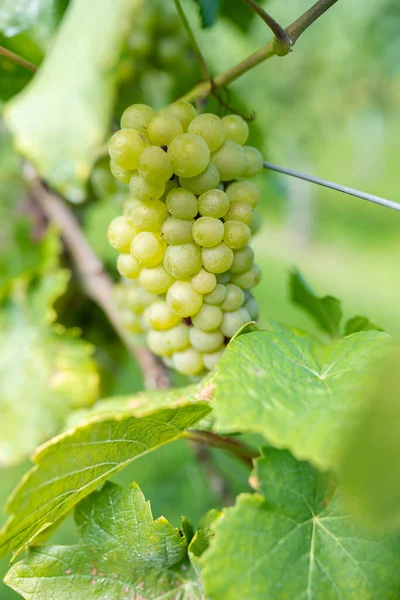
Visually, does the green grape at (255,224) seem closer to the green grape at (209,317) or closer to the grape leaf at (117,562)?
the green grape at (209,317)

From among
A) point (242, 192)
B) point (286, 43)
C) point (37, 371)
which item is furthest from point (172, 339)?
point (37, 371)

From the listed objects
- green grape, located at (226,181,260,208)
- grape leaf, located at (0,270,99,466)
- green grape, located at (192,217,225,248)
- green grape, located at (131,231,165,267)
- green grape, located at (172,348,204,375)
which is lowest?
grape leaf, located at (0,270,99,466)

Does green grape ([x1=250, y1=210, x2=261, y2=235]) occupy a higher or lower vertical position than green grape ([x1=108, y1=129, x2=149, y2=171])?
lower

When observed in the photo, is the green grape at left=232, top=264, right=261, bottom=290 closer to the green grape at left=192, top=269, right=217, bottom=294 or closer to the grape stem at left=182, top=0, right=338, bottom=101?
the green grape at left=192, top=269, right=217, bottom=294

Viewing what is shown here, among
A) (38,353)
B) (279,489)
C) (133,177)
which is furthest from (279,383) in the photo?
(38,353)

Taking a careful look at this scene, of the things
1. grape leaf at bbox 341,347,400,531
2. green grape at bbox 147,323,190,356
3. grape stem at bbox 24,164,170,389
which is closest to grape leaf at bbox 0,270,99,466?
grape stem at bbox 24,164,170,389

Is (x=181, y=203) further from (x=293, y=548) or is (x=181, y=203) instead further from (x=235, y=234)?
(x=293, y=548)

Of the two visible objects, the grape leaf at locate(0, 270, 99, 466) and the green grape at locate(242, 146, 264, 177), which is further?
the grape leaf at locate(0, 270, 99, 466)

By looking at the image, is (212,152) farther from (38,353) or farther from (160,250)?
(38,353)
